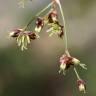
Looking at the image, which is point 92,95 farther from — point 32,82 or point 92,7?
point 92,7

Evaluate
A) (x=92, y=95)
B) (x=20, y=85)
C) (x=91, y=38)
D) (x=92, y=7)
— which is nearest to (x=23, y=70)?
(x=20, y=85)

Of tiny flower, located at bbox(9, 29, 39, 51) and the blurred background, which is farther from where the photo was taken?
the blurred background

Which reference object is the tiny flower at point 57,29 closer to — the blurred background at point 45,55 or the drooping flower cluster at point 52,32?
the drooping flower cluster at point 52,32

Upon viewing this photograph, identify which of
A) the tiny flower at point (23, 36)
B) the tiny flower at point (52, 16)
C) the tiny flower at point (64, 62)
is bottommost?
the tiny flower at point (64, 62)

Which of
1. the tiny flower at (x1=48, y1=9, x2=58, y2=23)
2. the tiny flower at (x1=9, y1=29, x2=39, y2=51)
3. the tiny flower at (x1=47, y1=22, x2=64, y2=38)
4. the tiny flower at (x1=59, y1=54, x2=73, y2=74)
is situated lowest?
the tiny flower at (x1=59, y1=54, x2=73, y2=74)

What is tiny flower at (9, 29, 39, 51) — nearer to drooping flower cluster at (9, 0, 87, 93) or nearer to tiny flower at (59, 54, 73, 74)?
drooping flower cluster at (9, 0, 87, 93)

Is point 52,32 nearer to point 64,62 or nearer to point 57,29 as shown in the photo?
point 57,29

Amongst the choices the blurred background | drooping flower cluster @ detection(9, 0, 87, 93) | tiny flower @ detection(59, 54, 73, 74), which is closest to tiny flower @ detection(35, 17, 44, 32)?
drooping flower cluster @ detection(9, 0, 87, 93)

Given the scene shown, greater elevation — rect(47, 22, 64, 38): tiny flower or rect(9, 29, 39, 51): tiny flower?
rect(47, 22, 64, 38): tiny flower

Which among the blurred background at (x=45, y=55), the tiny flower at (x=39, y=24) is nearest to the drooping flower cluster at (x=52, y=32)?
the tiny flower at (x=39, y=24)
